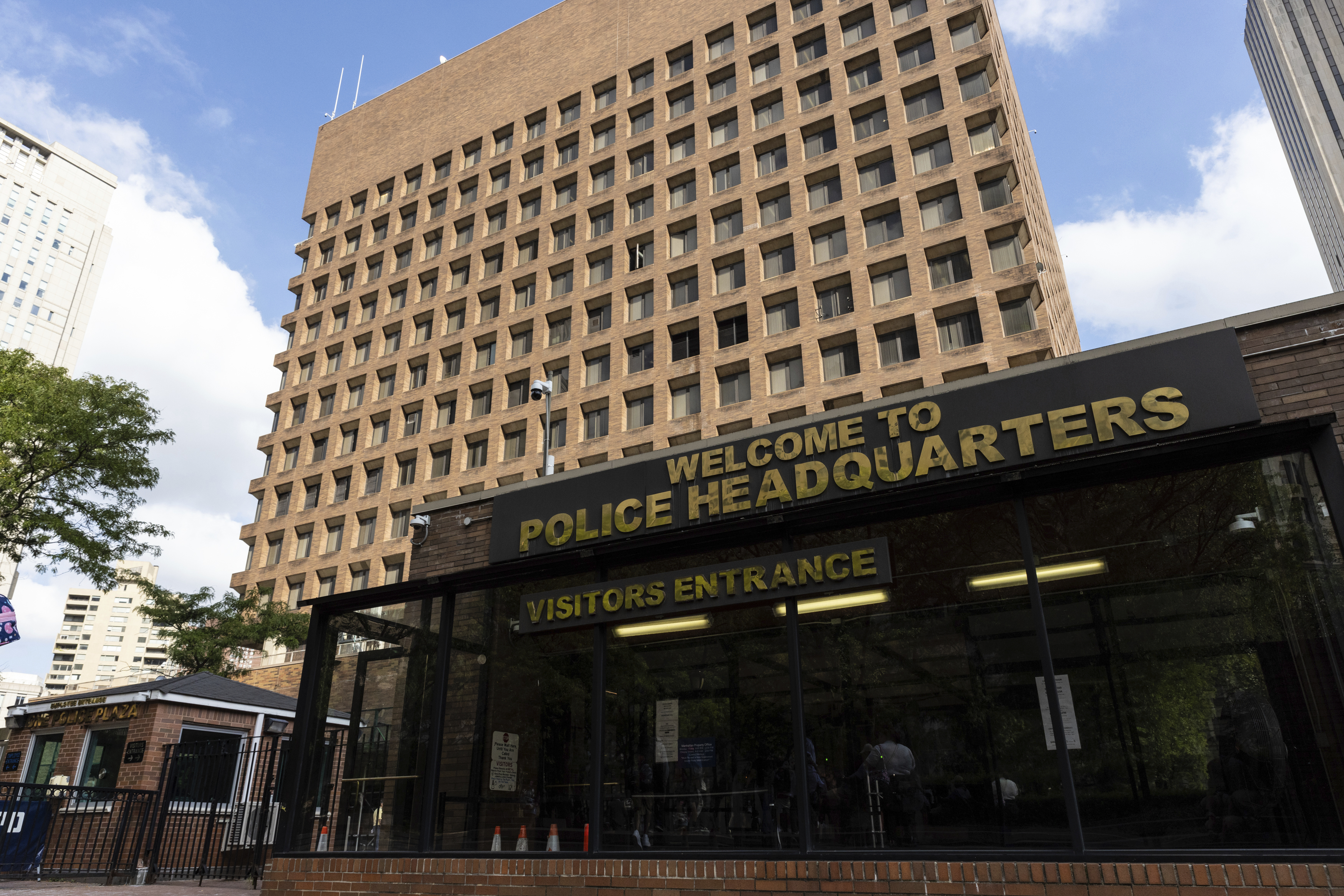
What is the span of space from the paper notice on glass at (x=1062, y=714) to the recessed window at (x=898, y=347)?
2542 centimetres

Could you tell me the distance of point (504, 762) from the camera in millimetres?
10617

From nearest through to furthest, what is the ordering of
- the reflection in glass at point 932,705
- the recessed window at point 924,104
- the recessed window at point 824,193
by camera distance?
the reflection in glass at point 932,705 → the recessed window at point 924,104 → the recessed window at point 824,193

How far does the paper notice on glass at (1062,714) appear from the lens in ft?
26.8

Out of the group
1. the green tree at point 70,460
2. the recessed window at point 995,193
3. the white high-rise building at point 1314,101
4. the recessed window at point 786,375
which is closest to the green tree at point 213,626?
the green tree at point 70,460

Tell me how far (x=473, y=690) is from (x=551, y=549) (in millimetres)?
2025

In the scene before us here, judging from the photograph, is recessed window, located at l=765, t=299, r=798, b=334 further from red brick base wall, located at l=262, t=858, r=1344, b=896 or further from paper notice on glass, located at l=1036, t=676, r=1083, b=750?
red brick base wall, located at l=262, t=858, r=1344, b=896

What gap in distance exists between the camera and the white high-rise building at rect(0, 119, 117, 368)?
116562 mm

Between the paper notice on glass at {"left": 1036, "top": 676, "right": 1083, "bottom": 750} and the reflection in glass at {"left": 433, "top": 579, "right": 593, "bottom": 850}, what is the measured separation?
192 inches

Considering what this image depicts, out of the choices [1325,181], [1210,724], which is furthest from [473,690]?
[1325,181]

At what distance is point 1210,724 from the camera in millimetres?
10031

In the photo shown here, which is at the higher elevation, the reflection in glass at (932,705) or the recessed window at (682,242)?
the recessed window at (682,242)

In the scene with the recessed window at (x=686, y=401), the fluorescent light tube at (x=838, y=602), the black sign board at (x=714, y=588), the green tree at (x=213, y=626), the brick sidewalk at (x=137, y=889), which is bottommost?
the brick sidewalk at (x=137, y=889)

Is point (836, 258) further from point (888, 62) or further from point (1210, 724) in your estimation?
point (1210, 724)

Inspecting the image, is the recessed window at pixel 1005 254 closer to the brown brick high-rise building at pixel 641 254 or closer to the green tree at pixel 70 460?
the brown brick high-rise building at pixel 641 254
